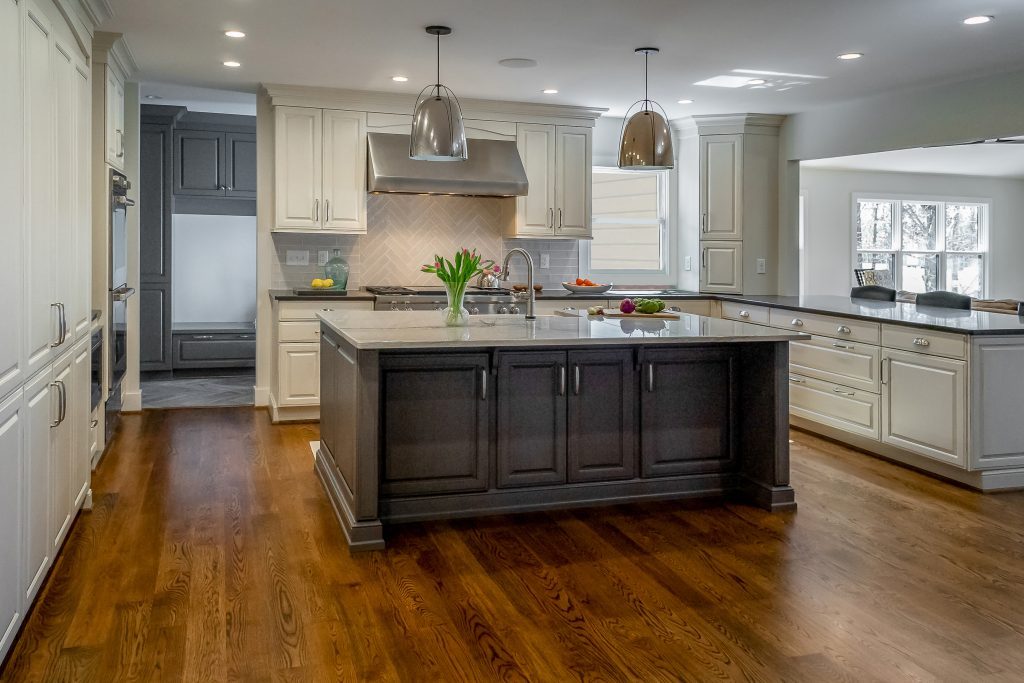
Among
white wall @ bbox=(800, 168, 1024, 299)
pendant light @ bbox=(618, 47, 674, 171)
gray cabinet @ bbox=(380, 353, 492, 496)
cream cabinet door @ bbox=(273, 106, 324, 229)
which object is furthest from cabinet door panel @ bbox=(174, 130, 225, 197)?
white wall @ bbox=(800, 168, 1024, 299)

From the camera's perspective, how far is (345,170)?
6.06 m

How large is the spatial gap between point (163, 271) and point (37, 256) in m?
5.27

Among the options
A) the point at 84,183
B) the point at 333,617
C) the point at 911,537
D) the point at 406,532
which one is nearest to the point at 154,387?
the point at 84,183

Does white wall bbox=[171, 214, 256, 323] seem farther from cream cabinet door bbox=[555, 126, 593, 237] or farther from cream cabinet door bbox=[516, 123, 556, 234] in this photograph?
cream cabinet door bbox=[555, 126, 593, 237]

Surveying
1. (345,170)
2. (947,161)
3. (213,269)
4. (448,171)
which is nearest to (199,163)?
(213,269)

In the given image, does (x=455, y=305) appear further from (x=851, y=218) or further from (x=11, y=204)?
(x=851, y=218)

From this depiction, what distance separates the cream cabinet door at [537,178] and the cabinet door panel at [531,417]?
2.96 m

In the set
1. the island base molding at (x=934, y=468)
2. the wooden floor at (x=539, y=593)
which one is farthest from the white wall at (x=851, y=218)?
the wooden floor at (x=539, y=593)

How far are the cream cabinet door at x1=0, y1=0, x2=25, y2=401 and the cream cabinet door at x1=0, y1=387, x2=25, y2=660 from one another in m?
0.04

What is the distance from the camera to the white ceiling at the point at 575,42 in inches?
157

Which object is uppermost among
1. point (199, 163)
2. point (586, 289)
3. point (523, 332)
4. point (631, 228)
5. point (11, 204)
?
point (199, 163)

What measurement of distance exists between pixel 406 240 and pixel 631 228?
2.05 metres

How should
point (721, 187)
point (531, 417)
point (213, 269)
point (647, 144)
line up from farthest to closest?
point (213, 269), point (721, 187), point (647, 144), point (531, 417)

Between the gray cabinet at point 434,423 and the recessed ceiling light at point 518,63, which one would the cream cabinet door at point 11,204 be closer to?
the gray cabinet at point 434,423
